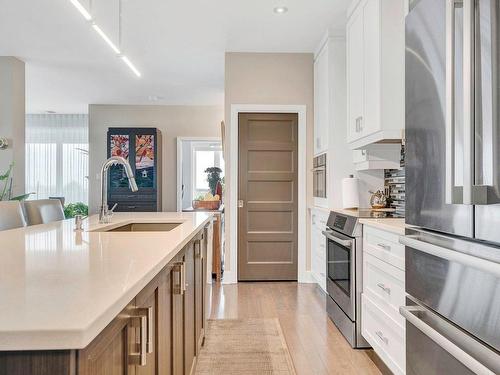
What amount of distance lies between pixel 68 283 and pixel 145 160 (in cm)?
665

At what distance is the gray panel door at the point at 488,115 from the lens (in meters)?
1.06

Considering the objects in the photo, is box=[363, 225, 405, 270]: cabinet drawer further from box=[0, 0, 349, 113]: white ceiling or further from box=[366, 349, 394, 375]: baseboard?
box=[0, 0, 349, 113]: white ceiling

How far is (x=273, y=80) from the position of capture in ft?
15.3

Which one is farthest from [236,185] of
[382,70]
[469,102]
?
[469,102]

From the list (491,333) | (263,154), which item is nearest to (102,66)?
(263,154)

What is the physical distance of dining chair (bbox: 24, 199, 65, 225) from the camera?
287cm

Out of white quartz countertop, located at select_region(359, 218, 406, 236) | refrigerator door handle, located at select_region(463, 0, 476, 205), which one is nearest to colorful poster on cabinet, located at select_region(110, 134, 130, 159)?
white quartz countertop, located at select_region(359, 218, 406, 236)

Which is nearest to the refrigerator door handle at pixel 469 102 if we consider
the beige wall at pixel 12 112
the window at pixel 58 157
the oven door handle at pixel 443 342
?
the oven door handle at pixel 443 342

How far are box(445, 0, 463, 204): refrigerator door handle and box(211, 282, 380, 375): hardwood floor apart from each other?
152 cm

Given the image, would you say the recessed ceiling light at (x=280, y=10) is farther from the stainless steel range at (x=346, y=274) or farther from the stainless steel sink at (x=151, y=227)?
the stainless steel sink at (x=151, y=227)

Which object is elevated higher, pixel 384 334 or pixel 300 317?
pixel 384 334

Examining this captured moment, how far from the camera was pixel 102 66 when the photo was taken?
540cm

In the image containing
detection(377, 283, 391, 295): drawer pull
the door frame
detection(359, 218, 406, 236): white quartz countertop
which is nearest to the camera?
detection(359, 218, 406, 236): white quartz countertop

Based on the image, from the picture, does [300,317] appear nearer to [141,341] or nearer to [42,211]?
[42,211]
